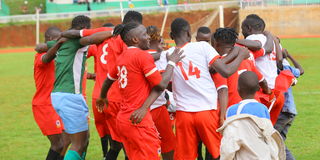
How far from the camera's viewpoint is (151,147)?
6711 mm

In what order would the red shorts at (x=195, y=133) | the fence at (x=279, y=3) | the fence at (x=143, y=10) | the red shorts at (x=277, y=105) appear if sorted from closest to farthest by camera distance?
1. the red shorts at (x=195, y=133)
2. the red shorts at (x=277, y=105)
3. the fence at (x=279, y=3)
4. the fence at (x=143, y=10)

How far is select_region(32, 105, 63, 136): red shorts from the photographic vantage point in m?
9.12

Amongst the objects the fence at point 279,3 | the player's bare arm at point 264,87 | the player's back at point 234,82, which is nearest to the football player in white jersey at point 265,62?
the player's bare arm at point 264,87

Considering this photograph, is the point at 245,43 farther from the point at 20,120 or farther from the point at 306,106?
the point at 20,120

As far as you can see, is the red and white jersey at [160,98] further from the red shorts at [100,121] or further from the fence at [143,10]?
the fence at [143,10]

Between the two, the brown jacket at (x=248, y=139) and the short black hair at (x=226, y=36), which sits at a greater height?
the short black hair at (x=226, y=36)

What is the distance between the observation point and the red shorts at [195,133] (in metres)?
7.16

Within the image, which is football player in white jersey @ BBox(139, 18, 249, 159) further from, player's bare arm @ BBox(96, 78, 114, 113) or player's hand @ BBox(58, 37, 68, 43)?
player's hand @ BBox(58, 37, 68, 43)

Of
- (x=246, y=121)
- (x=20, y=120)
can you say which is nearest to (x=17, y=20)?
(x=20, y=120)

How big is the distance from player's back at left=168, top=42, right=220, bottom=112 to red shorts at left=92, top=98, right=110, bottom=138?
1.78m

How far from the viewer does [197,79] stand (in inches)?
285

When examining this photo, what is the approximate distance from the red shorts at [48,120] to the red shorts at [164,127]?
1946 millimetres

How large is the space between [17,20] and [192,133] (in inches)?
1978

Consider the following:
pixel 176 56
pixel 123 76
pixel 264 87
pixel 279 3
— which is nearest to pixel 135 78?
pixel 123 76
